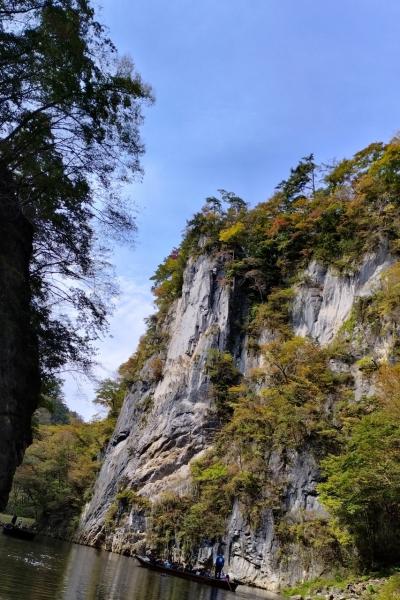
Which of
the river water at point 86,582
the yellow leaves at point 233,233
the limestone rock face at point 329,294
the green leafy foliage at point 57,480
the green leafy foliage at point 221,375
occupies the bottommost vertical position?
the river water at point 86,582

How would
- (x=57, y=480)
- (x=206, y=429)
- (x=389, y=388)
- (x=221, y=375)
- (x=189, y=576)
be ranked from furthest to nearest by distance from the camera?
(x=57, y=480) → (x=221, y=375) → (x=206, y=429) → (x=189, y=576) → (x=389, y=388)

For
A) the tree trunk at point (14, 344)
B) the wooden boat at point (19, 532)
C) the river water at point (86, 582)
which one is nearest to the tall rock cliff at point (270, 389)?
the river water at point (86, 582)

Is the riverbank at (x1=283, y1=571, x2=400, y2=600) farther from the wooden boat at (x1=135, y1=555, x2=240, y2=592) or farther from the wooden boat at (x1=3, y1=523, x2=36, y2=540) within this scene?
the wooden boat at (x1=3, y1=523, x2=36, y2=540)

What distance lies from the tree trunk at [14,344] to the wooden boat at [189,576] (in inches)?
545

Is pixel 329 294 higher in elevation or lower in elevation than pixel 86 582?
higher

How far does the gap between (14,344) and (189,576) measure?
53.7 feet

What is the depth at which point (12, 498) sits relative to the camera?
1870 inches

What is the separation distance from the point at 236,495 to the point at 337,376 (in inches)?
294

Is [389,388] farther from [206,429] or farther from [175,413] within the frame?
[175,413]

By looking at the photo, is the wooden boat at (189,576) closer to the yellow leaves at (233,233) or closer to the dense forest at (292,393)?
the dense forest at (292,393)

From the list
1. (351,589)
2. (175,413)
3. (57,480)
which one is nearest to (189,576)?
(351,589)

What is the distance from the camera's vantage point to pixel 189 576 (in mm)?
20469

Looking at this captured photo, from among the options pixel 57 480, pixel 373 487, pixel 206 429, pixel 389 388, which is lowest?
pixel 57 480

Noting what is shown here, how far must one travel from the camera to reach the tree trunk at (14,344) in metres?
7.98
